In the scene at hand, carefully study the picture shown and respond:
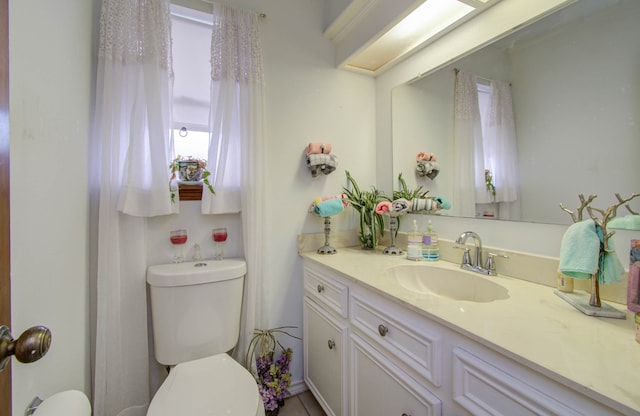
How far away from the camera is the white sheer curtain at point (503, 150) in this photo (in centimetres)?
112

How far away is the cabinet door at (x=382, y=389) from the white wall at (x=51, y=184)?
0.94 meters

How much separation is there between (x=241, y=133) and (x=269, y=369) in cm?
124

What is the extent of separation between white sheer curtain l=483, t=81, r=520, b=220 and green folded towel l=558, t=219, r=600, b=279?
0.36m

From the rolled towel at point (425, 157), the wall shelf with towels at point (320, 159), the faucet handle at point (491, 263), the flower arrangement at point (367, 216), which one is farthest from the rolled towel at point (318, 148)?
the faucet handle at point (491, 263)

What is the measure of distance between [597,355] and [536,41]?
3.60 ft

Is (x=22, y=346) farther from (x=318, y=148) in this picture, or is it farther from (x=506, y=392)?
→ (x=318, y=148)

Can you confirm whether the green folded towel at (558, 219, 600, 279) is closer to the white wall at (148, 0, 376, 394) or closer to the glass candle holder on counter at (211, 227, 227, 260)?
the white wall at (148, 0, 376, 394)

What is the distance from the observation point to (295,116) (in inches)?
62.3

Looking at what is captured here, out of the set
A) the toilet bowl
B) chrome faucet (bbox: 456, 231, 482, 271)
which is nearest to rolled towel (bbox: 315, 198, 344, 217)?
chrome faucet (bbox: 456, 231, 482, 271)

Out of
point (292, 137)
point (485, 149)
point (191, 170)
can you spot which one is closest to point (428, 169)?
point (485, 149)

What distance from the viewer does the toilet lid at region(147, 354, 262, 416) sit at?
875mm

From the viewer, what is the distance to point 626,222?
2.64ft

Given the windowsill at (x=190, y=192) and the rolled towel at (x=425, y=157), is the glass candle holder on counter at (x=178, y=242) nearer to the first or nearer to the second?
the windowsill at (x=190, y=192)

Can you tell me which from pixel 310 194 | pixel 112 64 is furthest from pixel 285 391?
pixel 112 64
